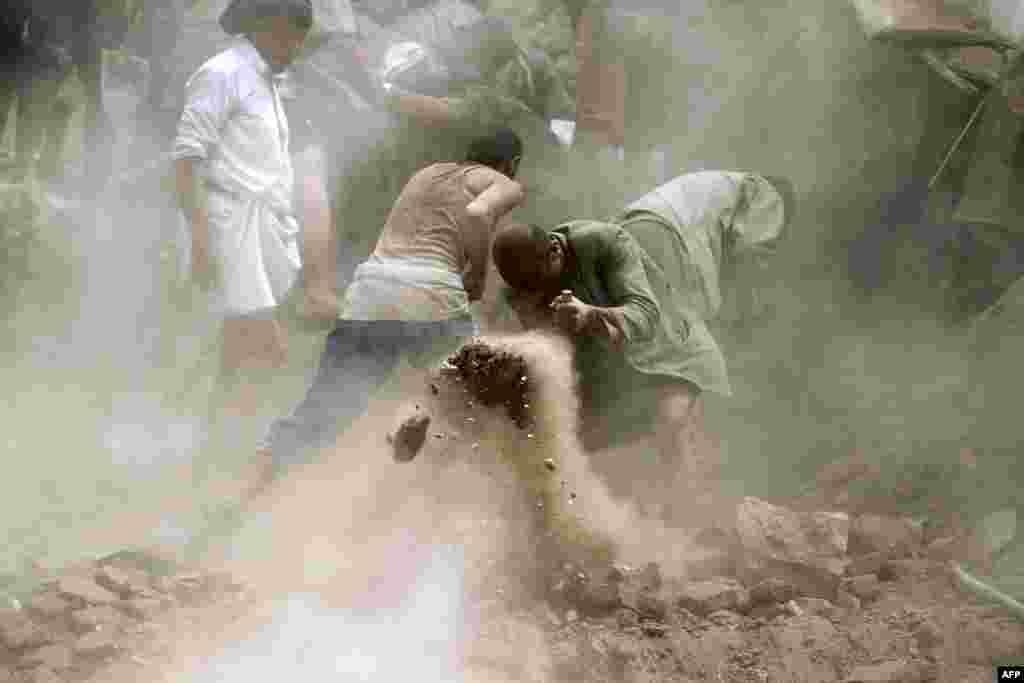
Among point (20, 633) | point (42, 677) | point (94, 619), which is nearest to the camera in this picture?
point (42, 677)

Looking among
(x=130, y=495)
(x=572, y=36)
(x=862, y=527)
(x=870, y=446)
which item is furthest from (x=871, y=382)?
(x=130, y=495)

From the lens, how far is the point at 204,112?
5.39 meters

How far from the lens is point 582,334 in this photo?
16.5 ft

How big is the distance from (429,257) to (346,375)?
0.57 metres

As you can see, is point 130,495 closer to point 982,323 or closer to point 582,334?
point 582,334

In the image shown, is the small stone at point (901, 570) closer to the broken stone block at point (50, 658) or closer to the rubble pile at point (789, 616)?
the rubble pile at point (789, 616)

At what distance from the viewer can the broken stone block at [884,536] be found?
5320mm

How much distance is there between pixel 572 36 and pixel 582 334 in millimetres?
2109

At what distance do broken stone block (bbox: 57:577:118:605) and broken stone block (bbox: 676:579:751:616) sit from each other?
78.8 inches

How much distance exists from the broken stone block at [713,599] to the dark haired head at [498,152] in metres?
1.71

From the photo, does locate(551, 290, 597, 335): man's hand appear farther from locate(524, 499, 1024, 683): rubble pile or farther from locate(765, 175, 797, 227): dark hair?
locate(765, 175, 797, 227): dark hair

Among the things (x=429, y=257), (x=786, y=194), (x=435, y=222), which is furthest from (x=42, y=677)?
(x=786, y=194)

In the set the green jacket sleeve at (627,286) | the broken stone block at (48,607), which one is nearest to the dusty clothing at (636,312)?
the green jacket sleeve at (627,286)

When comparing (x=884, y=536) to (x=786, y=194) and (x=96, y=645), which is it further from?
(x=96, y=645)
